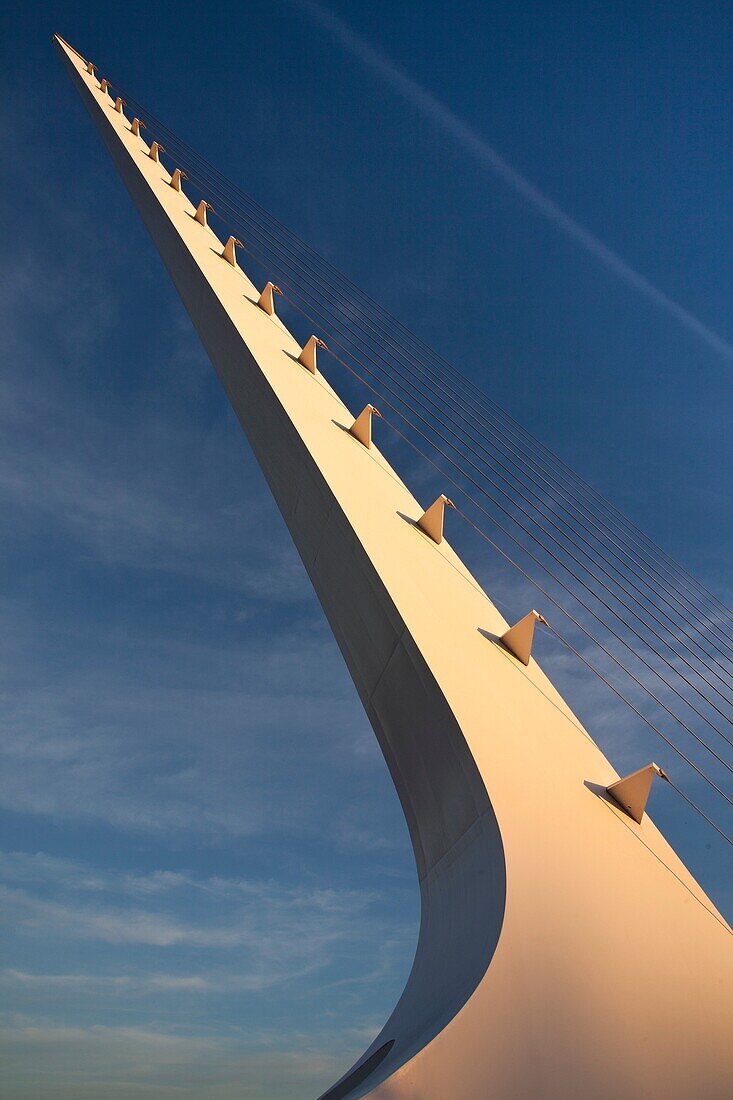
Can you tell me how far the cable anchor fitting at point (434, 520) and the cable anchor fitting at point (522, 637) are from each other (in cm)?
160

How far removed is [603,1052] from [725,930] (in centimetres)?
181

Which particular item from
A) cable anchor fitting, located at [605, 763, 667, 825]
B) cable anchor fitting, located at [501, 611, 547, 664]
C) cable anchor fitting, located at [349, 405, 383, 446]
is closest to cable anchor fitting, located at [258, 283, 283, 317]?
cable anchor fitting, located at [349, 405, 383, 446]

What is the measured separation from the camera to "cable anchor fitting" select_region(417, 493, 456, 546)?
29.0 ft

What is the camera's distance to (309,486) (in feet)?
26.0

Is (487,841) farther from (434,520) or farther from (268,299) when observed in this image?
(268,299)

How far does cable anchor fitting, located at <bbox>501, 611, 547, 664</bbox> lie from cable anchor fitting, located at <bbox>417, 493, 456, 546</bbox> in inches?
62.9

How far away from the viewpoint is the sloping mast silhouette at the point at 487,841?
410cm

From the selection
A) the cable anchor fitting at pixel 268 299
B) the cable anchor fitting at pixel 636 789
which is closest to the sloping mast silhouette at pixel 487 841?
the cable anchor fitting at pixel 636 789

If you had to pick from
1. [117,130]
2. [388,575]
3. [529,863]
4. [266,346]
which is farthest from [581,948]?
[117,130]

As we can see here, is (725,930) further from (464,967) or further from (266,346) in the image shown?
(266,346)

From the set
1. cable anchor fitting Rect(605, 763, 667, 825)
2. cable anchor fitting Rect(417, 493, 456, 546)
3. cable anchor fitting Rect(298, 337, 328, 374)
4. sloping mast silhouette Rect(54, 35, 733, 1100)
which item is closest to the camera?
sloping mast silhouette Rect(54, 35, 733, 1100)

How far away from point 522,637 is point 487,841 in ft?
9.11

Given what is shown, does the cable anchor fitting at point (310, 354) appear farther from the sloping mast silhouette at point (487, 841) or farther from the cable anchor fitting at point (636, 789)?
the cable anchor fitting at point (636, 789)

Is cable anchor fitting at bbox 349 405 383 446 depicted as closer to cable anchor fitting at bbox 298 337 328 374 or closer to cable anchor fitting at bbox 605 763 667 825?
cable anchor fitting at bbox 298 337 328 374
